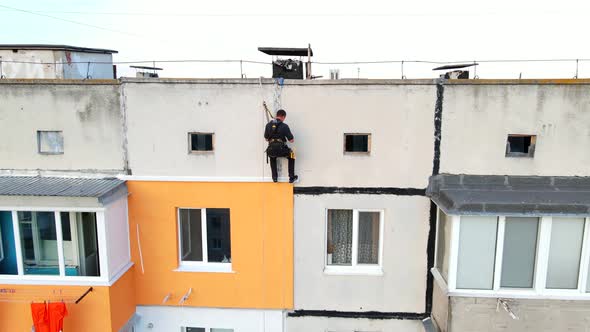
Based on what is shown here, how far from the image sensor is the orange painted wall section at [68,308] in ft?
24.3

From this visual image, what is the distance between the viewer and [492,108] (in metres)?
7.53

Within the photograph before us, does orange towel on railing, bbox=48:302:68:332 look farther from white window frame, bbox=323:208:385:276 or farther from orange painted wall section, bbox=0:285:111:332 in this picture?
white window frame, bbox=323:208:385:276

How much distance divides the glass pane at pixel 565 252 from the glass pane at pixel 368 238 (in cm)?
332

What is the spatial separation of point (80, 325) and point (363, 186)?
6.52 m

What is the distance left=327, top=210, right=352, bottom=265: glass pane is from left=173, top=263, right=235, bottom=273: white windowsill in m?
2.35

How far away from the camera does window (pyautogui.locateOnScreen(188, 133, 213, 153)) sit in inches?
317

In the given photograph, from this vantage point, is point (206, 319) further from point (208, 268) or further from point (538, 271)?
point (538, 271)

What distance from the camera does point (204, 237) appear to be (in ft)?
27.5

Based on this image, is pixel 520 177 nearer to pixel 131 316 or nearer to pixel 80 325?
pixel 131 316

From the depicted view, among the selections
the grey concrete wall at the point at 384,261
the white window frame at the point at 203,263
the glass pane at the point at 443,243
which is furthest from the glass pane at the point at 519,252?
the white window frame at the point at 203,263

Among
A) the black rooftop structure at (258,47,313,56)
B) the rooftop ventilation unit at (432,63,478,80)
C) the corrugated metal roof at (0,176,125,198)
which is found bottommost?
the corrugated metal roof at (0,176,125,198)

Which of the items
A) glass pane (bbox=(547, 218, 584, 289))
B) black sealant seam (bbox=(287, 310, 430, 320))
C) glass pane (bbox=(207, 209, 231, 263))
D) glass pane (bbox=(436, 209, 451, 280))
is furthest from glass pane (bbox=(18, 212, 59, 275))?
glass pane (bbox=(547, 218, 584, 289))

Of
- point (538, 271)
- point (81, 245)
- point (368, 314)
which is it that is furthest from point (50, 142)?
point (538, 271)

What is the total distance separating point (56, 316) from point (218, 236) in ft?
11.3
